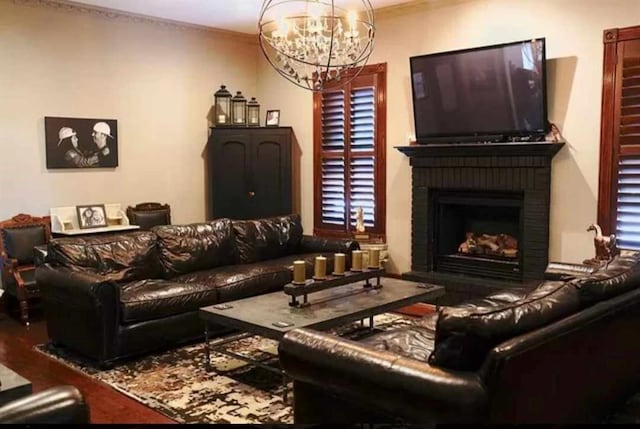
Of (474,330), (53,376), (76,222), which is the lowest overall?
(53,376)

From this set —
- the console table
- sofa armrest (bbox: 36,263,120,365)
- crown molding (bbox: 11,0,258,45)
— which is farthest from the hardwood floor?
crown molding (bbox: 11,0,258,45)

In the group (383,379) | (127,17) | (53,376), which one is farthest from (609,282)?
(127,17)

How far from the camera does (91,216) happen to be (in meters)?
6.30

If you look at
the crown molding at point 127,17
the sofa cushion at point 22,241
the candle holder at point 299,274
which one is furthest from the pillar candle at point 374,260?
the crown molding at point 127,17

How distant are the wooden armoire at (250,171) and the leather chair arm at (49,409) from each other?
5.32 m

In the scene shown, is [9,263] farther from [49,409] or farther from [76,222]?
[49,409]

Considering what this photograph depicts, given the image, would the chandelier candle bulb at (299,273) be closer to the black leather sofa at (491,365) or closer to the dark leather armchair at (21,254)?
the black leather sofa at (491,365)

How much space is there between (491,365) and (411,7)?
16.7 ft

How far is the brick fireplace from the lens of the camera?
17.8ft

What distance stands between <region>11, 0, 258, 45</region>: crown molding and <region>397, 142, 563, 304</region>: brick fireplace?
3.02 meters

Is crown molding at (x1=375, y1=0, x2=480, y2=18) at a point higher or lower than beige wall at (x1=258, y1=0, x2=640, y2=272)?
higher

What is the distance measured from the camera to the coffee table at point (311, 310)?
3672 mm

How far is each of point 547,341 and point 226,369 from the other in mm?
2442

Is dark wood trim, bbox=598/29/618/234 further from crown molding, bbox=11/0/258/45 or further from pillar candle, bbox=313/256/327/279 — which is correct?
crown molding, bbox=11/0/258/45
